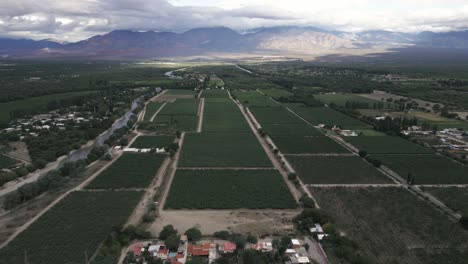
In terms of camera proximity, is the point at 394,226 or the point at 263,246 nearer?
the point at 263,246

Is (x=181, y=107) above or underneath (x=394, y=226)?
above

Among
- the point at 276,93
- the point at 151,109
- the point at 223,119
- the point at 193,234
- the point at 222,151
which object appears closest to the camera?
the point at 193,234

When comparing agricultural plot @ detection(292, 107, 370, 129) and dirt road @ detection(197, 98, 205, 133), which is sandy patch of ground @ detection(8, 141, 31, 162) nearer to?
dirt road @ detection(197, 98, 205, 133)

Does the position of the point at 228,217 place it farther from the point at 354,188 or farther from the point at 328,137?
the point at 328,137

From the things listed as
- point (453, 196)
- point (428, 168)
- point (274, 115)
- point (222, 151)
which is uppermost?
point (274, 115)

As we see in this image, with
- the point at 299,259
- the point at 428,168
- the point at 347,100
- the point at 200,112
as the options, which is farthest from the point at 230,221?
the point at 347,100

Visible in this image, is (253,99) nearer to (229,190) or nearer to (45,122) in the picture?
(45,122)

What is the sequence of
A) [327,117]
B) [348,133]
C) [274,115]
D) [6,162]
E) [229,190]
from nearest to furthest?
[229,190] → [6,162] → [348,133] → [327,117] → [274,115]

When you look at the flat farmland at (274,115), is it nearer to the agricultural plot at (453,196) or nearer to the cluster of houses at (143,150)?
the cluster of houses at (143,150)

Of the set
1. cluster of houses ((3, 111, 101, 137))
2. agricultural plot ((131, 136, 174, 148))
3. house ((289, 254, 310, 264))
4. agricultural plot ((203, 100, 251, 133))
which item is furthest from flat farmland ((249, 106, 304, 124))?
house ((289, 254, 310, 264))
